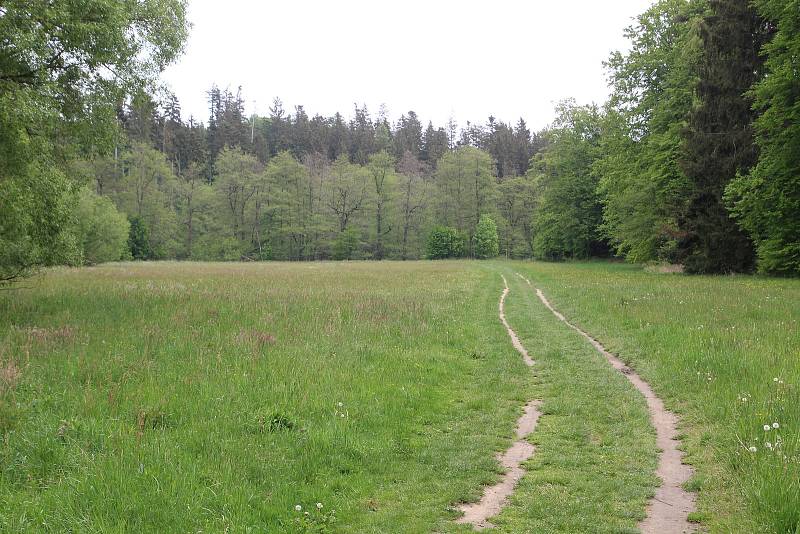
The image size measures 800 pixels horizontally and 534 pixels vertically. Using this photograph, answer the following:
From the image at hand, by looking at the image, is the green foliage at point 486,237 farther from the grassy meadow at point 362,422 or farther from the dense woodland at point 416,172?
the grassy meadow at point 362,422

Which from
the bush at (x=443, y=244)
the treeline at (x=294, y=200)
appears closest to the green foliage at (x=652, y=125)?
the bush at (x=443, y=244)

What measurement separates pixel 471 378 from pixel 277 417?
183 inches

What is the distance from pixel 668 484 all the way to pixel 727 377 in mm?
4099

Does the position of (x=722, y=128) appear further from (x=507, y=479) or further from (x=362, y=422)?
(x=507, y=479)

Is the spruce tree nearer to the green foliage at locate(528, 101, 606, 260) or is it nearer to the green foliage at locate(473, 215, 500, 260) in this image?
the green foliage at locate(528, 101, 606, 260)

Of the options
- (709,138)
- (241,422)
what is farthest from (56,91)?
(709,138)

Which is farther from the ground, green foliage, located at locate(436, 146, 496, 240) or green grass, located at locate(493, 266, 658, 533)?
green foliage, located at locate(436, 146, 496, 240)

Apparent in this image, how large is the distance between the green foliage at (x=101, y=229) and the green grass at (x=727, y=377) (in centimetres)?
4726

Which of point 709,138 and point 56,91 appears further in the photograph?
point 709,138

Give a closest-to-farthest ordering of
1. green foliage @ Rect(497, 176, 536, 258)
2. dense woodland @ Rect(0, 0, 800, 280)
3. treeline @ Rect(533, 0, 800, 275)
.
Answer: dense woodland @ Rect(0, 0, 800, 280) < treeline @ Rect(533, 0, 800, 275) < green foliage @ Rect(497, 176, 536, 258)

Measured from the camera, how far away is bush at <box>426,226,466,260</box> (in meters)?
87.3

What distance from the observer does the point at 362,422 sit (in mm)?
7355

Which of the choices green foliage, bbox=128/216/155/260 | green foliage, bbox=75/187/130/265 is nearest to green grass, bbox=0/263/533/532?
green foliage, bbox=75/187/130/265

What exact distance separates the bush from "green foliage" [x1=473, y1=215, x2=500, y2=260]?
3376 millimetres
